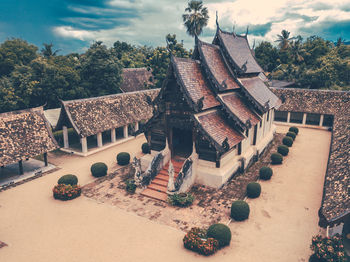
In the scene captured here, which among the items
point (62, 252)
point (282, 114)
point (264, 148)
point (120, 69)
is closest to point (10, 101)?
point (120, 69)

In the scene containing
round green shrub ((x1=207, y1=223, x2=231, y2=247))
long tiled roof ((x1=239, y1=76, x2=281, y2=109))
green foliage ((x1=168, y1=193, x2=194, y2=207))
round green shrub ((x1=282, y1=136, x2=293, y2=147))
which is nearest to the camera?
round green shrub ((x1=207, y1=223, x2=231, y2=247))

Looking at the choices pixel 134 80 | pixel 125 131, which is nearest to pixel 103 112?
pixel 125 131

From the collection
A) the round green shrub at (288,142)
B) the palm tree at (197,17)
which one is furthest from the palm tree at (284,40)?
the round green shrub at (288,142)

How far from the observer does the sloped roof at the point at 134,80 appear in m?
51.1

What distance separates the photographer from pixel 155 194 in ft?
63.7

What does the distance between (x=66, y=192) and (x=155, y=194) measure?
675 cm

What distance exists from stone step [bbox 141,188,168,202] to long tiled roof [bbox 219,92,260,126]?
8.76 m

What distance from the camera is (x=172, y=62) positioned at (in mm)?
19141

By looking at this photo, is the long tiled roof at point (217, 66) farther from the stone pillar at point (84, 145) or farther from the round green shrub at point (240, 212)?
the stone pillar at point (84, 145)

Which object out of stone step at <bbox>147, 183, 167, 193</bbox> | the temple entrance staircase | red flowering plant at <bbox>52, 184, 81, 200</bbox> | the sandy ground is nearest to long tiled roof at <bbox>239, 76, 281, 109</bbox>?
the sandy ground

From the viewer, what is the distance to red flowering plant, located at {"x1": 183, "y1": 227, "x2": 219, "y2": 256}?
13547mm

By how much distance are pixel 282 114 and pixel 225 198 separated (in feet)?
91.4

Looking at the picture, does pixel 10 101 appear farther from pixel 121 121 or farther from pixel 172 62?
pixel 172 62

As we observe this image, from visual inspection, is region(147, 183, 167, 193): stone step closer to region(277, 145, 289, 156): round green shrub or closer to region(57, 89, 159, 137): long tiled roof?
region(57, 89, 159, 137): long tiled roof
